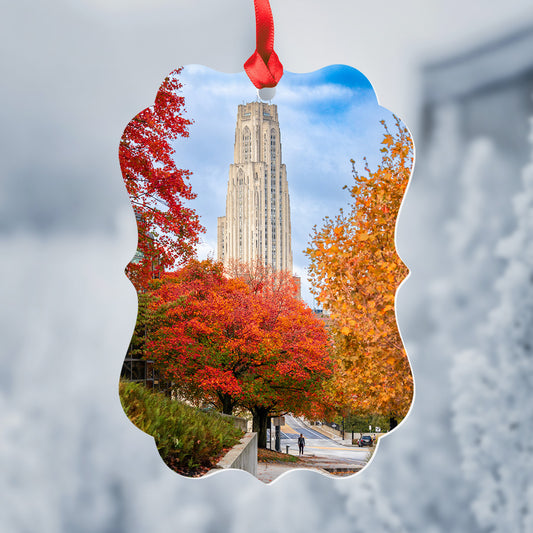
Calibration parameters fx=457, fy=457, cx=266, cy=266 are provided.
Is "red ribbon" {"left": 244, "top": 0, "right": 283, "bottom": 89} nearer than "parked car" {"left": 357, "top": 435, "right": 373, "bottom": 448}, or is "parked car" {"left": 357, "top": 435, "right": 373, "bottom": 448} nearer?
"red ribbon" {"left": 244, "top": 0, "right": 283, "bottom": 89}

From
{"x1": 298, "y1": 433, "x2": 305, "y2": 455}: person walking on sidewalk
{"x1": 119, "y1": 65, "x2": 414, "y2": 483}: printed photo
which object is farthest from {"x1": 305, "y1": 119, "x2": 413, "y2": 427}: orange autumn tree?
{"x1": 298, "y1": 433, "x2": 305, "y2": 455}: person walking on sidewalk

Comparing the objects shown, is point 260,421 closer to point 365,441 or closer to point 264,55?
point 365,441

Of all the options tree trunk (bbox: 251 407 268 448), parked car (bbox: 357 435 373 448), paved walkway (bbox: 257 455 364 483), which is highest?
tree trunk (bbox: 251 407 268 448)

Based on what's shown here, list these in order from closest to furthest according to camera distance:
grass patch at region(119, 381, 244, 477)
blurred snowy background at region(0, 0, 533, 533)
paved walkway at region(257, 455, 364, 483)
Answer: blurred snowy background at region(0, 0, 533, 533) → grass patch at region(119, 381, 244, 477) → paved walkway at region(257, 455, 364, 483)

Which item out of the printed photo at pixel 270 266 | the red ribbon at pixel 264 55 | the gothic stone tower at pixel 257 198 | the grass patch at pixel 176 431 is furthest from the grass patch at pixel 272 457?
the red ribbon at pixel 264 55

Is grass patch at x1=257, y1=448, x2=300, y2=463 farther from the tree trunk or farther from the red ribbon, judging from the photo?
the red ribbon
